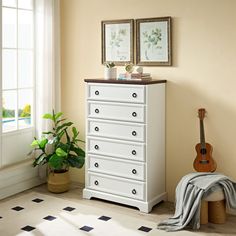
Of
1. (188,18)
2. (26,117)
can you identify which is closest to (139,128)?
(188,18)

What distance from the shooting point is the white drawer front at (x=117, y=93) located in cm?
398

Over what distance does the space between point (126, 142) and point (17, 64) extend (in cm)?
153

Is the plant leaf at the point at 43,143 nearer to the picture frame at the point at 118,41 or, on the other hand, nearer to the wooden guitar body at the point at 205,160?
the picture frame at the point at 118,41

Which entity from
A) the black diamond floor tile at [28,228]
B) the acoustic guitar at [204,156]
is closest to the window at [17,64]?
the black diamond floor tile at [28,228]

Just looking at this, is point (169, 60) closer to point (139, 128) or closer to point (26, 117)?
point (139, 128)

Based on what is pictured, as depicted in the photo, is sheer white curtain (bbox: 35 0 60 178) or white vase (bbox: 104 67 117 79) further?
sheer white curtain (bbox: 35 0 60 178)

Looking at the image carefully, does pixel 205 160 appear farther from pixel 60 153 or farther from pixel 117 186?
pixel 60 153

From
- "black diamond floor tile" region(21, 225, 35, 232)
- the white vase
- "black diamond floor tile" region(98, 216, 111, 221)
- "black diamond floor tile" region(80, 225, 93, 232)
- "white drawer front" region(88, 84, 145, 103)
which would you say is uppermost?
the white vase

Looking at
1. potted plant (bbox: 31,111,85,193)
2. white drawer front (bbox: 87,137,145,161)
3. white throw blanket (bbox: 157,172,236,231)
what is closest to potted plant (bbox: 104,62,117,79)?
white drawer front (bbox: 87,137,145,161)

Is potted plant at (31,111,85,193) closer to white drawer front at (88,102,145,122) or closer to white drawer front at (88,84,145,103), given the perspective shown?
white drawer front at (88,102,145,122)

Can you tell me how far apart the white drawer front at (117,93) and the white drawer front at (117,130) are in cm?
24

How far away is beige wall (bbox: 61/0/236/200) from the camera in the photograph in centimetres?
392

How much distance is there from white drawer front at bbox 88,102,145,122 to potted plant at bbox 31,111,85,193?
467mm

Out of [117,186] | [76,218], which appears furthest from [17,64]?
[76,218]
